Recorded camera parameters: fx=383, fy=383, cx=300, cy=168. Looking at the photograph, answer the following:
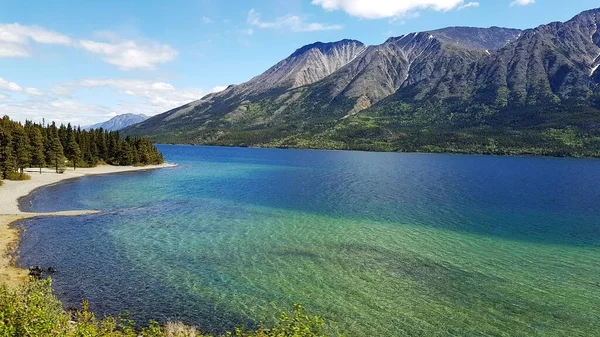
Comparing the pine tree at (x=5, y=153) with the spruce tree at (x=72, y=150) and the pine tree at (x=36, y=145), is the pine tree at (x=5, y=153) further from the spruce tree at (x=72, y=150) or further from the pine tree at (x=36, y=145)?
the spruce tree at (x=72, y=150)

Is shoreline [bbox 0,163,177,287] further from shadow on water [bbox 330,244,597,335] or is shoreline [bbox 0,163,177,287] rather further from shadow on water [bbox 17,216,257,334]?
shadow on water [bbox 330,244,597,335]

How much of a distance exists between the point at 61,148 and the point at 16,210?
74664 millimetres

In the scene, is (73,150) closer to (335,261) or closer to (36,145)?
(36,145)

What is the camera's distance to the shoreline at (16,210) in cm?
3734

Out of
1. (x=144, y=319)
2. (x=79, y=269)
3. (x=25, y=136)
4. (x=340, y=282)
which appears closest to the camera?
(x=144, y=319)

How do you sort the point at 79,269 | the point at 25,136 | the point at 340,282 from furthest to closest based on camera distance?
the point at 25,136, the point at 79,269, the point at 340,282

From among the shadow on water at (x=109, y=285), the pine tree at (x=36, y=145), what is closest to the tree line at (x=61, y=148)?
the pine tree at (x=36, y=145)

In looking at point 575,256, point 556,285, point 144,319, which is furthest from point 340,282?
point 575,256

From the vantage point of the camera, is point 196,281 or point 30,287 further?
point 196,281

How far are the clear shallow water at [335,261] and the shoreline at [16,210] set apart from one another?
2.39 metres

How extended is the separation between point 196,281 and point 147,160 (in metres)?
148

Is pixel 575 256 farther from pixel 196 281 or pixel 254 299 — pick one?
pixel 196 281

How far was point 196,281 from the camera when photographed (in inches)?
1478

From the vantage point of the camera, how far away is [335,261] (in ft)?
144
